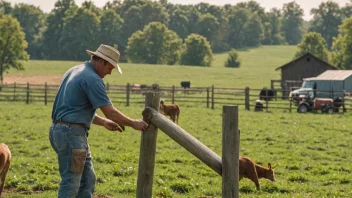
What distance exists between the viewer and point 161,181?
9.81m

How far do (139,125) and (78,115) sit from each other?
616 millimetres

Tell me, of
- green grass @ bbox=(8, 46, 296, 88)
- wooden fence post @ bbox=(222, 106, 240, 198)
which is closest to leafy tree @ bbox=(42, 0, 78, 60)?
green grass @ bbox=(8, 46, 296, 88)

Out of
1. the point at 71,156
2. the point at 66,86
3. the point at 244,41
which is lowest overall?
the point at 71,156

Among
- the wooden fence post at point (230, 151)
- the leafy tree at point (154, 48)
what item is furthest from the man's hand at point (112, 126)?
the leafy tree at point (154, 48)

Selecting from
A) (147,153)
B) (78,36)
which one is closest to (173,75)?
(78,36)

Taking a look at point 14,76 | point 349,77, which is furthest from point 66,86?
point 14,76

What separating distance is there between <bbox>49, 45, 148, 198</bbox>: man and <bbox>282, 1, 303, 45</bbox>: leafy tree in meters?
163

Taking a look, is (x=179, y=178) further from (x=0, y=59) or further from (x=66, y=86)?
(x=0, y=59)

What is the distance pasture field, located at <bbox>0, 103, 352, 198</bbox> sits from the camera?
9.38 metres

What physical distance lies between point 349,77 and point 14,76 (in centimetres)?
4411

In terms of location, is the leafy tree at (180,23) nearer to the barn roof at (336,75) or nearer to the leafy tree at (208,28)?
the leafy tree at (208,28)

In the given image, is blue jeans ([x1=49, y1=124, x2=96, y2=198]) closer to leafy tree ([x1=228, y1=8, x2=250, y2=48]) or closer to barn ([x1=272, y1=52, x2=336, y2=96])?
barn ([x1=272, y1=52, x2=336, y2=96])

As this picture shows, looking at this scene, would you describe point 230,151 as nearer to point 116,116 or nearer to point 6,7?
point 116,116

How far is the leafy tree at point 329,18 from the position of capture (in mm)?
134500
